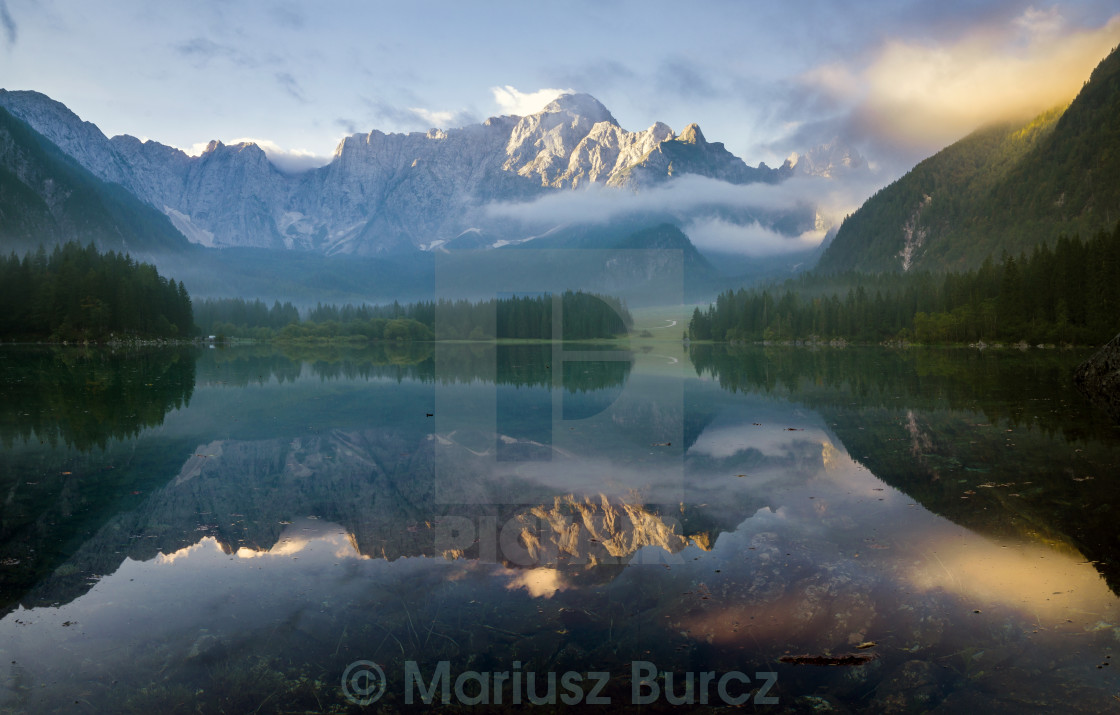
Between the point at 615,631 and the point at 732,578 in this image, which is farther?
the point at 732,578

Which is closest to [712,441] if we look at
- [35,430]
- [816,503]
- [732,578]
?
[816,503]

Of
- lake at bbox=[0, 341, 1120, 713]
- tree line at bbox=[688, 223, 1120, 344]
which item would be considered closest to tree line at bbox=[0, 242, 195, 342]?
lake at bbox=[0, 341, 1120, 713]

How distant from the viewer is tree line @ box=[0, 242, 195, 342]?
450 feet

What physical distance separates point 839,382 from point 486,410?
32.2m

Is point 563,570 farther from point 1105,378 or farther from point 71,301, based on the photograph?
point 71,301

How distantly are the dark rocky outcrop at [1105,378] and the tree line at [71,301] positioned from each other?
169478 mm

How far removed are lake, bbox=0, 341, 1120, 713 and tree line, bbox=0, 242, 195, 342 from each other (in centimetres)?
13941

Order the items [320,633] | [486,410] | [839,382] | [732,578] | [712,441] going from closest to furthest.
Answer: [320,633]
[732,578]
[712,441]
[486,410]
[839,382]

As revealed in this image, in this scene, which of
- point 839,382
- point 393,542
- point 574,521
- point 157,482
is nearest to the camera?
point 393,542

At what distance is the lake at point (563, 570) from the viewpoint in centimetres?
833

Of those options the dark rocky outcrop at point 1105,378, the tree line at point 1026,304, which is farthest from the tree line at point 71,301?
the tree line at point 1026,304

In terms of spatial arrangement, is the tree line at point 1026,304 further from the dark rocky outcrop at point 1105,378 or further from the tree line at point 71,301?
the tree line at point 71,301

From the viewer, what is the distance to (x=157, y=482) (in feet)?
61.7

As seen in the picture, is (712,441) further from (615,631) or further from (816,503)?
(615,631)
